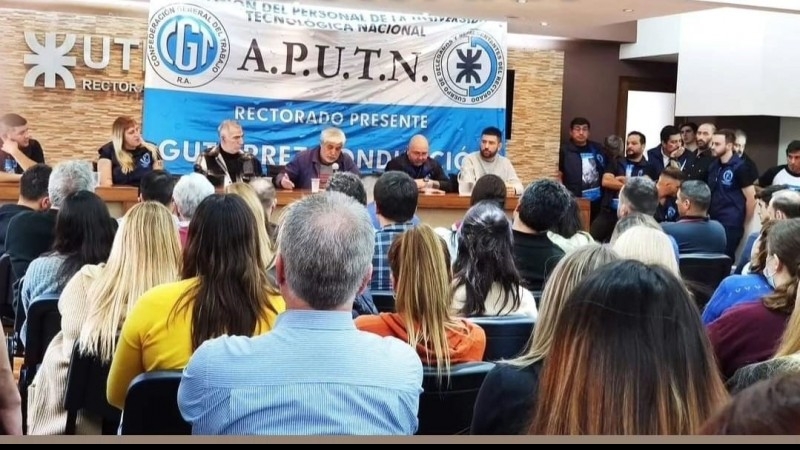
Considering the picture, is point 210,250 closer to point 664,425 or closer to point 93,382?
point 93,382

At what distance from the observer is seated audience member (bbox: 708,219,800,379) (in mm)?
2676

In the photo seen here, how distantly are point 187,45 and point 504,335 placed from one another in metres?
6.20

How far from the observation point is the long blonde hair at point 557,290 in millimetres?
1755

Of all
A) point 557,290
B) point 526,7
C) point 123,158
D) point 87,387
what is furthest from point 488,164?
point 557,290

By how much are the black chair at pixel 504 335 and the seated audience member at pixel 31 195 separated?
2.65 metres

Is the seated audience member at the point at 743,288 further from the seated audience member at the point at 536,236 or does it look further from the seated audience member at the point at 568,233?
the seated audience member at the point at 568,233

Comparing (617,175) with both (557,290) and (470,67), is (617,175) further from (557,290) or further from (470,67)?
(557,290)

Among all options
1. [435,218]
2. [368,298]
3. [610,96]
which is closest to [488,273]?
[368,298]

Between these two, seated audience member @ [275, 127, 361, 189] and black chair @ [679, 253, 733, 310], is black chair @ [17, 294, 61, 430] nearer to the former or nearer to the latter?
black chair @ [679, 253, 733, 310]

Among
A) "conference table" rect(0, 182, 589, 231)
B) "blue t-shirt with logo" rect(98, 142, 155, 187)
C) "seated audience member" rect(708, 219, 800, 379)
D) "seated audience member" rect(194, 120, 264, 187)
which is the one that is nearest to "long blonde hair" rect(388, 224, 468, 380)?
"seated audience member" rect(708, 219, 800, 379)

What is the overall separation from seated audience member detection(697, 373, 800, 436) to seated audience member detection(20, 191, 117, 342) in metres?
2.83

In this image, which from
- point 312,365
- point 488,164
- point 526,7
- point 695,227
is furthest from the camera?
point 526,7

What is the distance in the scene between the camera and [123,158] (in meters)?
6.80
